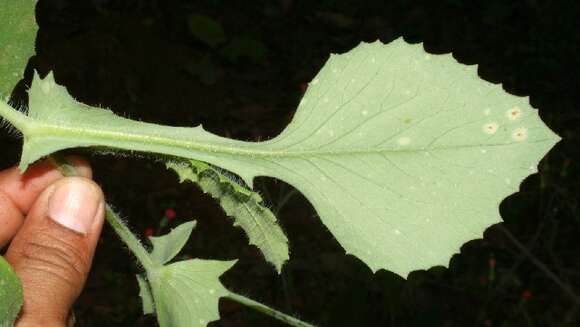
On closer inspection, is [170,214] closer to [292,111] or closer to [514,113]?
[292,111]

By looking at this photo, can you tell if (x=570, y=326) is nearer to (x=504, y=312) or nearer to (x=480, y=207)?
(x=504, y=312)

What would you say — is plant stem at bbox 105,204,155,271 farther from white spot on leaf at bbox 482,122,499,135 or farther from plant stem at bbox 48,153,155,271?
white spot on leaf at bbox 482,122,499,135

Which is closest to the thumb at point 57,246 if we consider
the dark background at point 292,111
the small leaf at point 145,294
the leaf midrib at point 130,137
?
the small leaf at point 145,294

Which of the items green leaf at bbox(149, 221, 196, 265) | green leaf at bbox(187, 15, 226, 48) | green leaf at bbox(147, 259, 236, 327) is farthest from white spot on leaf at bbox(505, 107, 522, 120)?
green leaf at bbox(187, 15, 226, 48)

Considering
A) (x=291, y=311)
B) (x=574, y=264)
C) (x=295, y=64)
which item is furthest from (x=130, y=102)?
(x=574, y=264)

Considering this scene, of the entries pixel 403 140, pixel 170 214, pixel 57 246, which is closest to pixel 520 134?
pixel 403 140
